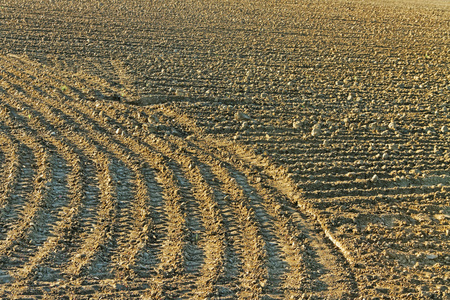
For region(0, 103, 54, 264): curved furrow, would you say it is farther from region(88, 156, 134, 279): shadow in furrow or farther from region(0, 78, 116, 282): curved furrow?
region(88, 156, 134, 279): shadow in furrow

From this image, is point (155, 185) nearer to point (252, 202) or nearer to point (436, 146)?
point (252, 202)

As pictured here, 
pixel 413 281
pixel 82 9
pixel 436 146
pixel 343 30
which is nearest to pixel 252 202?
pixel 413 281

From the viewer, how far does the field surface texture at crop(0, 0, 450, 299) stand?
4.84 metres

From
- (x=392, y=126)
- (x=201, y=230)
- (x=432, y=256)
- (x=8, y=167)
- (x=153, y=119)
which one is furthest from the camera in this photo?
(x=392, y=126)

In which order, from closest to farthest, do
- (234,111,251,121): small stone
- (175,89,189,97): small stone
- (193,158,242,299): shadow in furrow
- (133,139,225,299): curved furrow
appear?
(193,158,242,299): shadow in furrow
(133,139,225,299): curved furrow
(234,111,251,121): small stone
(175,89,189,97): small stone

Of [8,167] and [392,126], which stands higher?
[392,126]

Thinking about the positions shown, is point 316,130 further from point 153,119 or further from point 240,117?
point 153,119

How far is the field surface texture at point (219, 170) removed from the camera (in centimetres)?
484

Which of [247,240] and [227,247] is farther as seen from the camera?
[247,240]

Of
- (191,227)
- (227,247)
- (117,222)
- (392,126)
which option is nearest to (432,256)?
(227,247)

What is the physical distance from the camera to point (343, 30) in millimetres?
15828

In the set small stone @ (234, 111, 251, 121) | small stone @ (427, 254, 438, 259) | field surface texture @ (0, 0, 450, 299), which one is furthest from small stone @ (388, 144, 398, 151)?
small stone @ (427, 254, 438, 259)

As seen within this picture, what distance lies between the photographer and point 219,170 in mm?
6691

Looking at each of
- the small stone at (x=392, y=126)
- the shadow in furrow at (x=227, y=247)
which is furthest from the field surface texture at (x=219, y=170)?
the small stone at (x=392, y=126)
